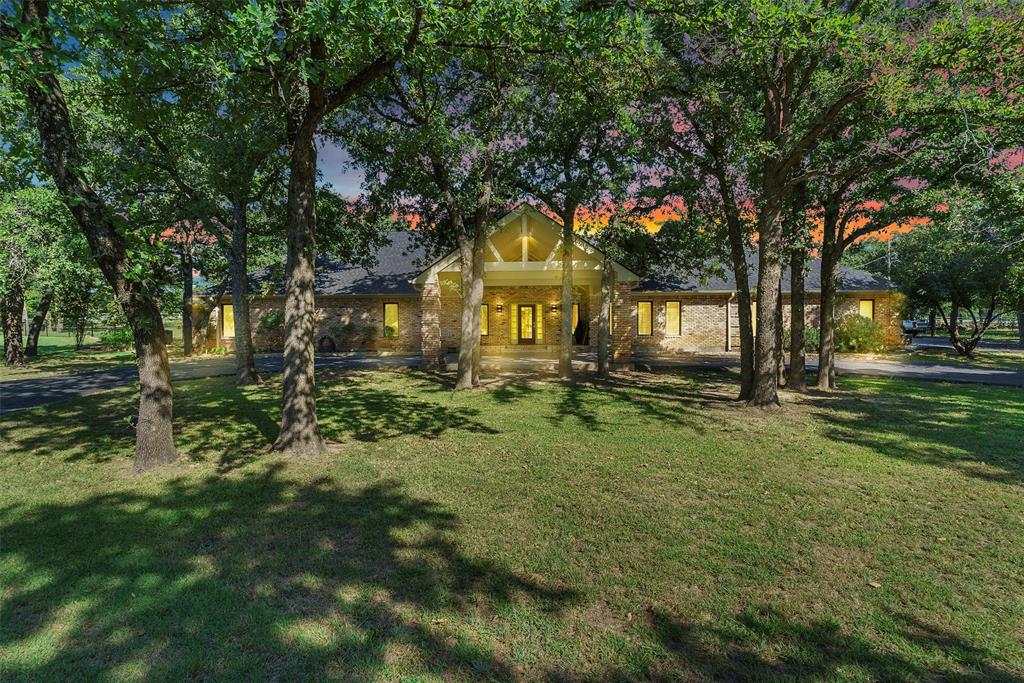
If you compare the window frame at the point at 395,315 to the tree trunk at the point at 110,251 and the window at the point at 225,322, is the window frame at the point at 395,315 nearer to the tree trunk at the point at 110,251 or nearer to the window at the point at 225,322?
the window at the point at 225,322

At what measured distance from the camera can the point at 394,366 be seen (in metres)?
18.6

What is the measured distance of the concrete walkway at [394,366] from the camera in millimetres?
13081

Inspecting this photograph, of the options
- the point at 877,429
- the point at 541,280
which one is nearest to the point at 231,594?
the point at 877,429

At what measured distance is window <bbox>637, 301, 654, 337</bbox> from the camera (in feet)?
79.2

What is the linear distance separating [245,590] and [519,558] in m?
2.01

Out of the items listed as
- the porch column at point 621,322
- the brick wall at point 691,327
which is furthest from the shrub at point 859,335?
the porch column at point 621,322

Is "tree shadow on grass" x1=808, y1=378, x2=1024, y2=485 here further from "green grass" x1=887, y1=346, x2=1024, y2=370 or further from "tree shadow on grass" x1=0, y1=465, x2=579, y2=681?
"green grass" x1=887, y1=346, x2=1024, y2=370

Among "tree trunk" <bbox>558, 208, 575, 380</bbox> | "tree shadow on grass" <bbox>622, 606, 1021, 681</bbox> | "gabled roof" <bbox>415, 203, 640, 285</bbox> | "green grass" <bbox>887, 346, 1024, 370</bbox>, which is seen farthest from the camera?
"green grass" <bbox>887, 346, 1024, 370</bbox>

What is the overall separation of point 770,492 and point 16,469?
363 inches

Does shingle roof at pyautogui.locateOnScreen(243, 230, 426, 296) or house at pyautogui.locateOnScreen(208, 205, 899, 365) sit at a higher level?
shingle roof at pyautogui.locateOnScreen(243, 230, 426, 296)

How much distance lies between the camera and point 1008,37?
688 cm

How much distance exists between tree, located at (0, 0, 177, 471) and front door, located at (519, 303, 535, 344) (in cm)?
1760

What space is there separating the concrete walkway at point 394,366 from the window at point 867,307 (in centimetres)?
420

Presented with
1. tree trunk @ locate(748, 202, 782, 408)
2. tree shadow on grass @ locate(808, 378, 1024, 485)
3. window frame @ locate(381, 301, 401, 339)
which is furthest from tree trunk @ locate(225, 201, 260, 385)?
tree shadow on grass @ locate(808, 378, 1024, 485)
